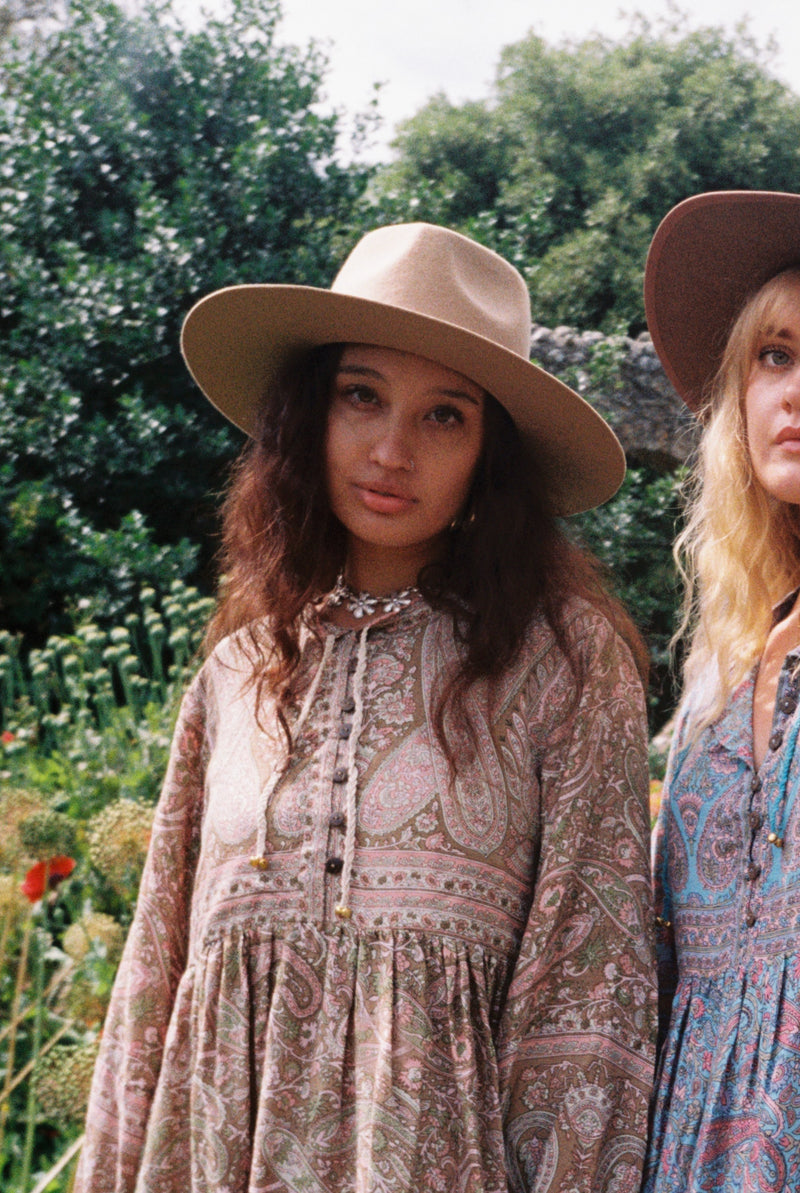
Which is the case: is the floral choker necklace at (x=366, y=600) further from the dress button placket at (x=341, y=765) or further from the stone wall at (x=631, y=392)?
the stone wall at (x=631, y=392)

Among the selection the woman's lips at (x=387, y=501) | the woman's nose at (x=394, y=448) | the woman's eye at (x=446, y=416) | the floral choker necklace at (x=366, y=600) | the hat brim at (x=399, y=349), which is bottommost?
the floral choker necklace at (x=366, y=600)

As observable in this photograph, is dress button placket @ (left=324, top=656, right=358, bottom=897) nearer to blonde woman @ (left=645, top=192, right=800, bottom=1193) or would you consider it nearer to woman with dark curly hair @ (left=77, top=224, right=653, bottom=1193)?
woman with dark curly hair @ (left=77, top=224, right=653, bottom=1193)

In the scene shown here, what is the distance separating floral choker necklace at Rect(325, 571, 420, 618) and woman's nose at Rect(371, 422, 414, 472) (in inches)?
8.8

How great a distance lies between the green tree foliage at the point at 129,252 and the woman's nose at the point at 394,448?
3.23 m

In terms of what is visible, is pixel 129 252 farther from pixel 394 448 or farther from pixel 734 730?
pixel 734 730

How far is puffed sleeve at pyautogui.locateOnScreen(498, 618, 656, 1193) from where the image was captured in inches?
63.9

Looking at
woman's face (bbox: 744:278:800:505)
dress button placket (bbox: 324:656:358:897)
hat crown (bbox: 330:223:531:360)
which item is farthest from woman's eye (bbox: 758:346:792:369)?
dress button placket (bbox: 324:656:358:897)

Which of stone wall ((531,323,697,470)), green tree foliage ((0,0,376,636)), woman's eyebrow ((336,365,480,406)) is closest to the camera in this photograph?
woman's eyebrow ((336,365,480,406))

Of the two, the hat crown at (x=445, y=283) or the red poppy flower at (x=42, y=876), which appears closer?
the hat crown at (x=445, y=283)

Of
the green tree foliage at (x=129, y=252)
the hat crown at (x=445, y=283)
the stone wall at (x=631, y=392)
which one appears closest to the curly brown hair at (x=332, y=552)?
the hat crown at (x=445, y=283)

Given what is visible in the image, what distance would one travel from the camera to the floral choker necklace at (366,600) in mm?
1959

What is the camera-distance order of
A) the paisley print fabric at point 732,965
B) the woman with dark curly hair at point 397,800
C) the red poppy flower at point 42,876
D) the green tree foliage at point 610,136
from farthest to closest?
the green tree foliage at point 610,136 < the red poppy flower at point 42,876 < the woman with dark curly hair at point 397,800 < the paisley print fabric at point 732,965

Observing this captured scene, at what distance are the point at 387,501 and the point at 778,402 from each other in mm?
563

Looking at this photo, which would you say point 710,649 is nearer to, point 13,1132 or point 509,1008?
point 509,1008
